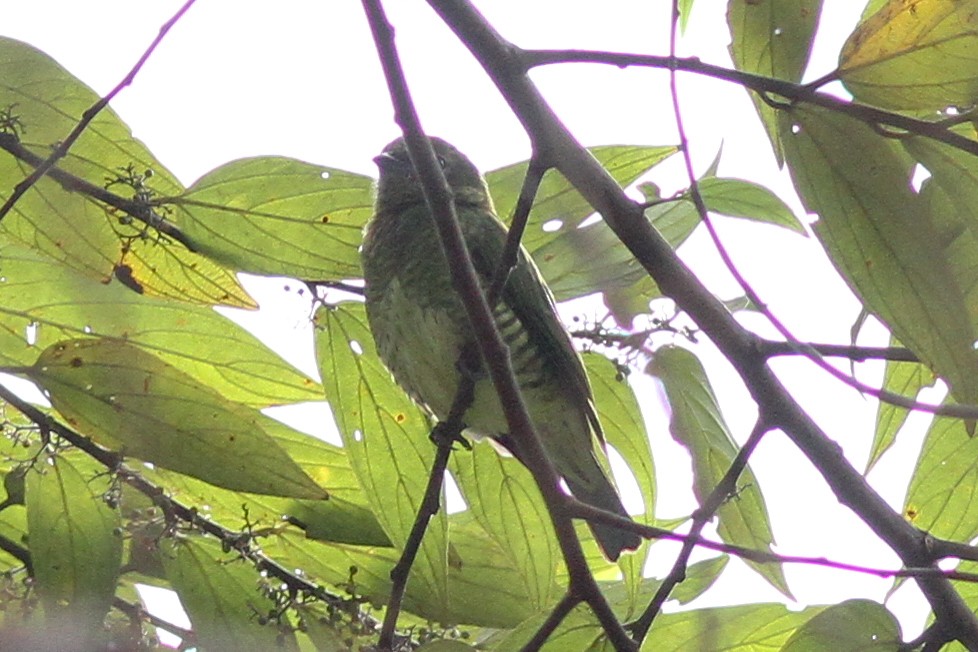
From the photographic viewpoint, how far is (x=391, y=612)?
5.65 ft

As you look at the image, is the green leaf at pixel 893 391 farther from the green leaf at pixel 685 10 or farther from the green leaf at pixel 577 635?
the green leaf at pixel 685 10

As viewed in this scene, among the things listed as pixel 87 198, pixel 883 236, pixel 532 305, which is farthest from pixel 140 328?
pixel 883 236

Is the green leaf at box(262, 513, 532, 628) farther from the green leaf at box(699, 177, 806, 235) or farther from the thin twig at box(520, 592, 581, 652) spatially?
the green leaf at box(699, 177, 806, 235)

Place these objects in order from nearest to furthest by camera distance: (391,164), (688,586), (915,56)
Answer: (915,56)
(688,586)
(391,164)

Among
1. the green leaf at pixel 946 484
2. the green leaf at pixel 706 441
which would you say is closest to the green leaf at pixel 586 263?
the green leaf at pixel 706 441

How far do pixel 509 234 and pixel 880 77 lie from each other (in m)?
0.53

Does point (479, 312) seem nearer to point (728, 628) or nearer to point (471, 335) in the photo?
point (728, 628)

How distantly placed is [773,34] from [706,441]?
83cm

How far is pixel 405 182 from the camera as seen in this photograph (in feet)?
11.6

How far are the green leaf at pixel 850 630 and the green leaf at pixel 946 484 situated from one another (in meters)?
0.34

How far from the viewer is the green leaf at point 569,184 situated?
225 centimetres

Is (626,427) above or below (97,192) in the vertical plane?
below

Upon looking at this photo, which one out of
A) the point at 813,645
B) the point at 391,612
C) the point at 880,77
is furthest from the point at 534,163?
the point at 813,645

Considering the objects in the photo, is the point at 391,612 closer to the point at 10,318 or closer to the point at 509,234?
the point at 509,234
